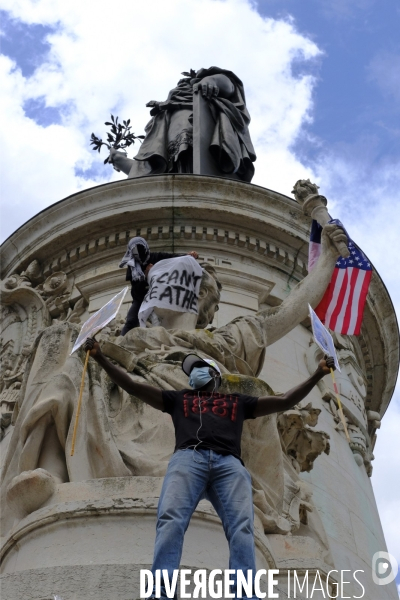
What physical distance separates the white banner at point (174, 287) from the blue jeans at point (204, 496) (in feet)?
14.7

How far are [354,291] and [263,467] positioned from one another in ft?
13.3

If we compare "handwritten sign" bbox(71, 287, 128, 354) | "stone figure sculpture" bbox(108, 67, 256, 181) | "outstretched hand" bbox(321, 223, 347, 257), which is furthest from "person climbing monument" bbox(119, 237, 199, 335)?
"stone figure sculpture" bbox(108, 67, 256, 181)

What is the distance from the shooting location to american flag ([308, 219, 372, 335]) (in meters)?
11.2

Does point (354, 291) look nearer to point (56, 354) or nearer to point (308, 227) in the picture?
point (308, 227)

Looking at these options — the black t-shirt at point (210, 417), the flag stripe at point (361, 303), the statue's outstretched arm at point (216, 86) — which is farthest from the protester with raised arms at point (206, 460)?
the statue's outstretched arm at point (216, 86)

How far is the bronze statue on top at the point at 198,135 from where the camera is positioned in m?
17.7

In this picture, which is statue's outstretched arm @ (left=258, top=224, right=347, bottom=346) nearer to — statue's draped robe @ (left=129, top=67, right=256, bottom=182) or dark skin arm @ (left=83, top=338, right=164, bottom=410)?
dark skin arm @ (left=83, top=338, right=164, bottom=410)

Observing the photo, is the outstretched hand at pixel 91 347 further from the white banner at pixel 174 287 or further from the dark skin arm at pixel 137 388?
the white banner at pixel 174 287

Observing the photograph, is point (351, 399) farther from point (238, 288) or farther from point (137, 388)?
point (137, 388)

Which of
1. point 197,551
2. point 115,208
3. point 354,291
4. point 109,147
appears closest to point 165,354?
point 197,551

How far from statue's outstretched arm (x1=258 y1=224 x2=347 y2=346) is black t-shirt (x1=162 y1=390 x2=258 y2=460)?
3951 mm

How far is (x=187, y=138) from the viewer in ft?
59.9

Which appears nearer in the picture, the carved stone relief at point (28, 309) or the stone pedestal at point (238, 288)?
the stone pedestal at point (238, 288)

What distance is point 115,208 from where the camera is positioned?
13906mm
